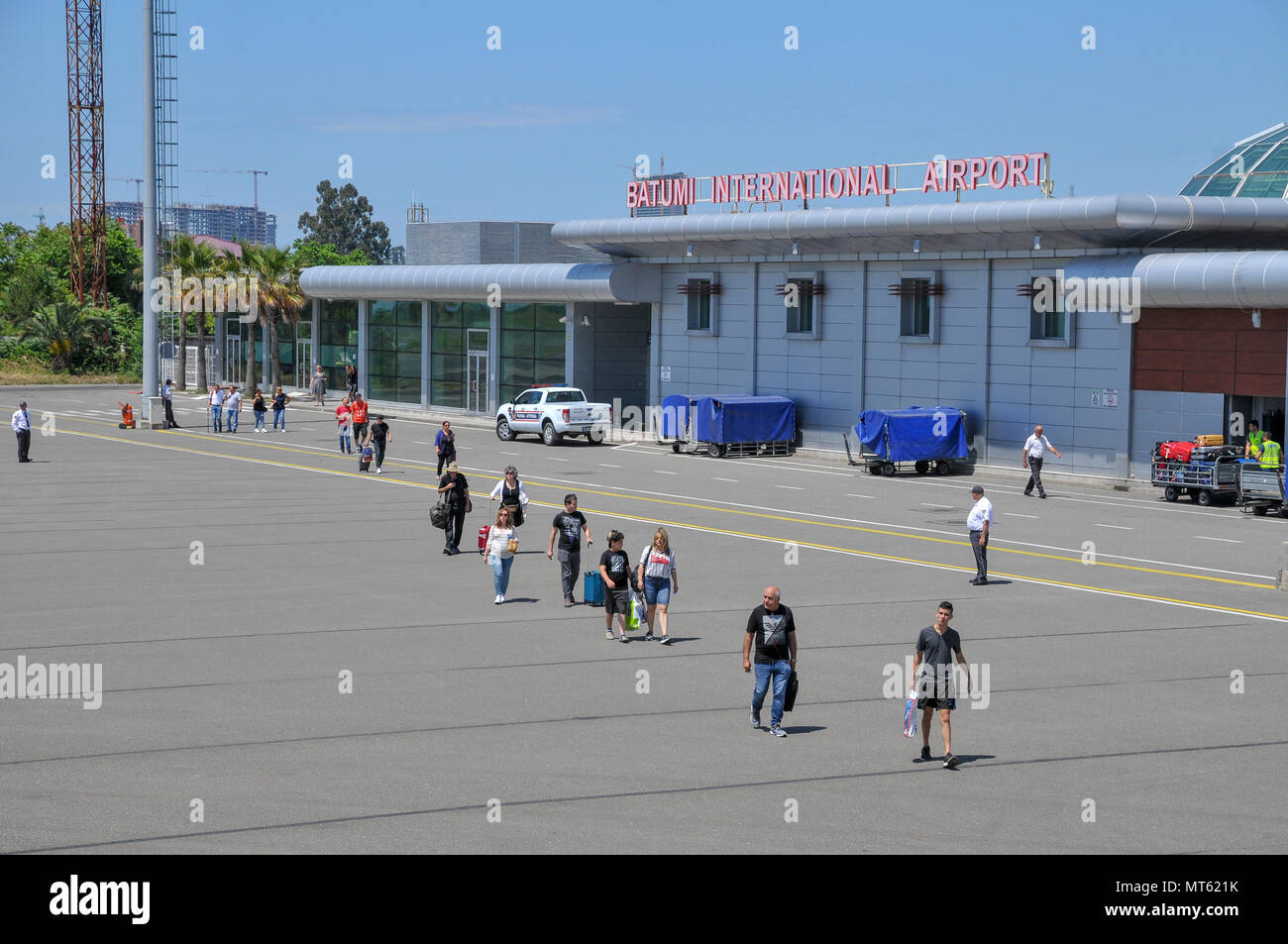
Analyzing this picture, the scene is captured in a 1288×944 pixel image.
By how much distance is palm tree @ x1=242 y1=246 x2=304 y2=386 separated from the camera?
73.1 m

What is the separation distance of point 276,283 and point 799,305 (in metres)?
32.7

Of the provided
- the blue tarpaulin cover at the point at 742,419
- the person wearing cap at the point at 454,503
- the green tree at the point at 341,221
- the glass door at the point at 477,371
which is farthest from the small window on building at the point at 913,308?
the green tree at the point at 341,221

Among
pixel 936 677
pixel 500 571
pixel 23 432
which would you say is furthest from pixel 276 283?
pixel 936 677

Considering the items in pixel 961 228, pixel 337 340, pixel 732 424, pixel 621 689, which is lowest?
pixel 621 689

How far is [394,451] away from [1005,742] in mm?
35966

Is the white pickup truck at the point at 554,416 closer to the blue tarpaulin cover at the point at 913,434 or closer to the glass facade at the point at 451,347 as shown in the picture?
the blue tarpaulin cover at the point at 913,434

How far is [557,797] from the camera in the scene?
12336 millimetres

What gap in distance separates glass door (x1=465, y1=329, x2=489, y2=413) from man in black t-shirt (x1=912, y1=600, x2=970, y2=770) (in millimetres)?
52167

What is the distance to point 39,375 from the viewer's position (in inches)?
3435

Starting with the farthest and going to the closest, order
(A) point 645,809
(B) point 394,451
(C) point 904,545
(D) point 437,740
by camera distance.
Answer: (B) point 394,451, (C) point 904,545, (D) point 437,740, (A) point 645,809

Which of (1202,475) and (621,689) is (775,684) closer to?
(621,689)

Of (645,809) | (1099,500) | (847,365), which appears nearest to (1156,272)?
(1099,500)

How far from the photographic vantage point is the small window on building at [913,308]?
47.2m
